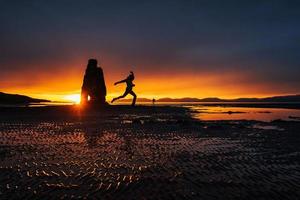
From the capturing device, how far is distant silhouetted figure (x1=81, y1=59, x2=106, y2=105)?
50969mm

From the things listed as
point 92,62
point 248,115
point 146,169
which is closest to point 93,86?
point 92,62

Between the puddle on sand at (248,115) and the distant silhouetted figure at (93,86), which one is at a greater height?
the distant silhouetted figure at (93,86)

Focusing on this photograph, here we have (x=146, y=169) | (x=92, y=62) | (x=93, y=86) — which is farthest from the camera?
(x=92, y=62)

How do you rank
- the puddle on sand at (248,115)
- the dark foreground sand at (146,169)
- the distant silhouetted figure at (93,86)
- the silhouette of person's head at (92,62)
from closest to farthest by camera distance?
1. the dark foreground sand at (146,169)
2. the puddle on sand at (248,115)
3. the distant silhouetted figure at (93,86)
4. the silhouette of person's head at (92,62)

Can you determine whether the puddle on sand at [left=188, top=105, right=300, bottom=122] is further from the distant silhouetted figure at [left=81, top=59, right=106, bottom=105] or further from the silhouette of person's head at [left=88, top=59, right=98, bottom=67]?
the silhouette of person's head at [left=88, top=59, right=98, bottom=67]

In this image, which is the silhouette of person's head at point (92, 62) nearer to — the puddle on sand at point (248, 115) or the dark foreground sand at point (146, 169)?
the puddle on sand at point (248, 115)

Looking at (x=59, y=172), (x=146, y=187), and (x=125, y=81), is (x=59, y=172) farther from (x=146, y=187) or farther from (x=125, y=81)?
(x=125, y=81)

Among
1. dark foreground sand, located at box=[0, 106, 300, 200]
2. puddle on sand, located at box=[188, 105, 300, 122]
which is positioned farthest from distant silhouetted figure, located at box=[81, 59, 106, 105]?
dark foreground sand, located at box=[0, 106, 300, 200]

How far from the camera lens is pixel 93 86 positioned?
5075 cm

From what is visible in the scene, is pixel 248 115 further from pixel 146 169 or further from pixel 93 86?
pixel 146 169

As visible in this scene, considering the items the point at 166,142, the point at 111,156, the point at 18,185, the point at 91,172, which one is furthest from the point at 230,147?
the point at 18,185

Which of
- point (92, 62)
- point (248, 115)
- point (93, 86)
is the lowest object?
point (248, 115)

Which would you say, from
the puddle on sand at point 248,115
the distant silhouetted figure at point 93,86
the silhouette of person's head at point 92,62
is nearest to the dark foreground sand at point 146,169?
the puddle on sand at point 248,115

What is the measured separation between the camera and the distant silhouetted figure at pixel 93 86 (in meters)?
51.0
